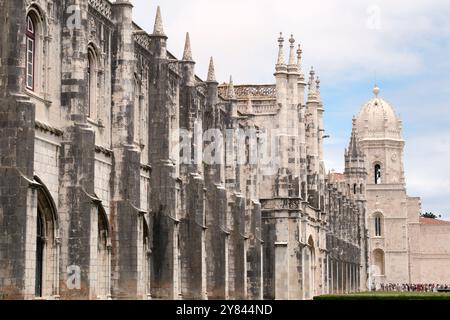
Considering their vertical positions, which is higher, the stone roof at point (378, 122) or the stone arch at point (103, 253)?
the stone roof at point (378, 122)

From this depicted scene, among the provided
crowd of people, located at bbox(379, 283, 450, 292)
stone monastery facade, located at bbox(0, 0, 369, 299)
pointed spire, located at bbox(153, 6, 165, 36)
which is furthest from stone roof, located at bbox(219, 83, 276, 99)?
crowd of people, located at bbox(379, 283, 450, 292)

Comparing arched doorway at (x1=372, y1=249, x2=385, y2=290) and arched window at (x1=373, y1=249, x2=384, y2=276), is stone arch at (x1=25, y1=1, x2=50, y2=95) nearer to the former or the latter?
arched doorway at (x1=372, y1=249, x2=385, y2=290)

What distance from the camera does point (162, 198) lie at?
39469 mm

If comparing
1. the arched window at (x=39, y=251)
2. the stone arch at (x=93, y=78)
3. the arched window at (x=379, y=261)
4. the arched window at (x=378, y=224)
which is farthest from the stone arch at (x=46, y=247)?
the arched window at (x=379, y=261)

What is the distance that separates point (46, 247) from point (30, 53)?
237 inches

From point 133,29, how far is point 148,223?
801cm

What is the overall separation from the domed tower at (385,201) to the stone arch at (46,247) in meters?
90.6

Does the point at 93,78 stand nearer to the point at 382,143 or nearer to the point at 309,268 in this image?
the point at 309,268

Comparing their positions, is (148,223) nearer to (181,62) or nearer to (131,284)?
(131,284)

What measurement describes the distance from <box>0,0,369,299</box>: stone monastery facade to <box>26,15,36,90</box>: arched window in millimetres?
33

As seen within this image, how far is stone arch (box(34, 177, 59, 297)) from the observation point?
2864 cm

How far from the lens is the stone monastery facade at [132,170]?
83.9 feet

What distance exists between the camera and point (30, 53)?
2891 centimetres

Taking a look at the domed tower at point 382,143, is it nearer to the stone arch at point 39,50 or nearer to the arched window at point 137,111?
the arched window at point 137,111
